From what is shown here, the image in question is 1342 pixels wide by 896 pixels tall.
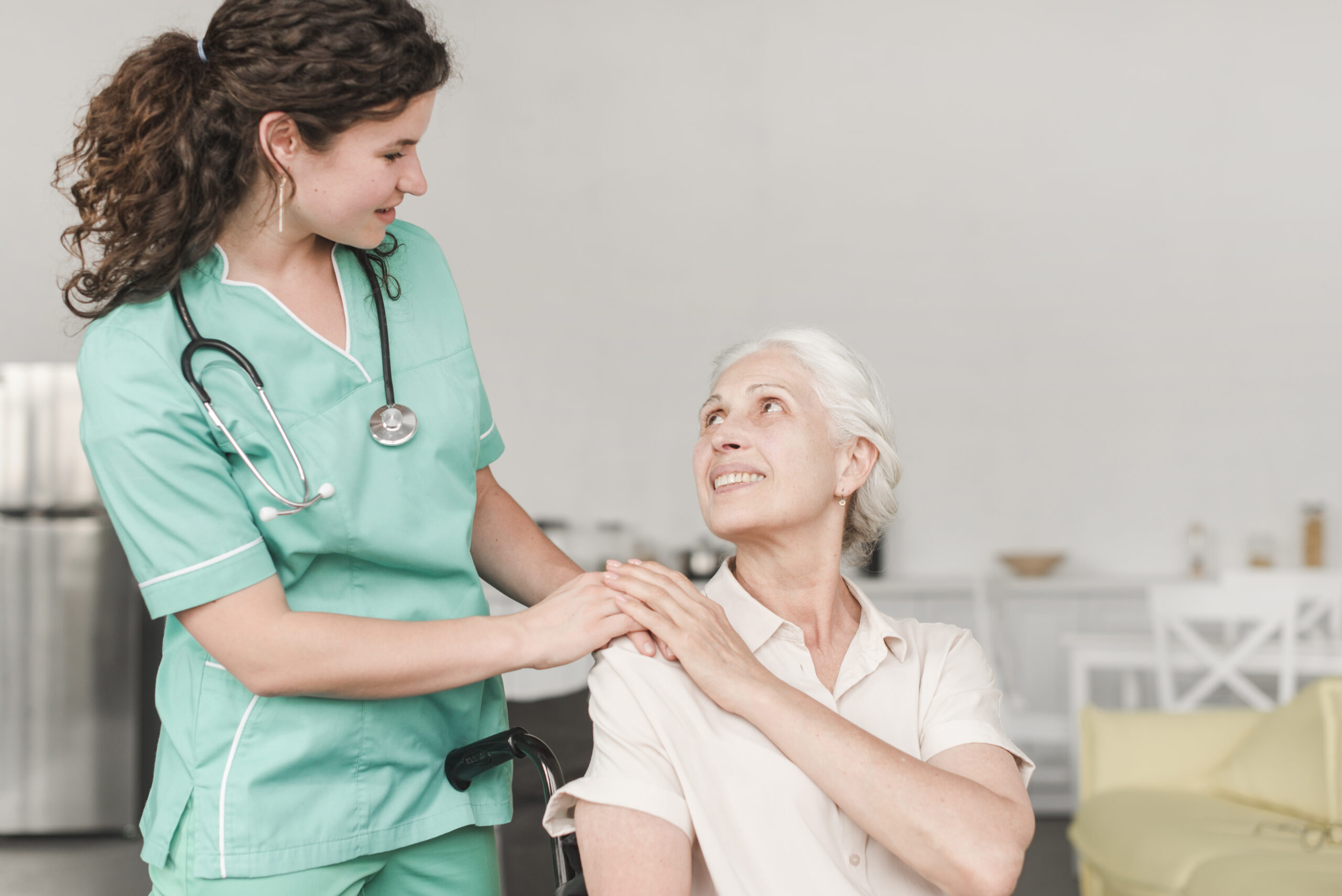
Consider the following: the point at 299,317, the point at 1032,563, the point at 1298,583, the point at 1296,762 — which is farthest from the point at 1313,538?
the point at 299,317

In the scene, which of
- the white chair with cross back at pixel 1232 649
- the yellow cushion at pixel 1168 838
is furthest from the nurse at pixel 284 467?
the white chair with cross back at pixel 1232 649

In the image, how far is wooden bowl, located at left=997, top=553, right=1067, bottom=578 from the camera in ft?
15.4

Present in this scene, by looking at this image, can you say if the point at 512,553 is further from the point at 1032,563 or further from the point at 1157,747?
the point at 1032,563

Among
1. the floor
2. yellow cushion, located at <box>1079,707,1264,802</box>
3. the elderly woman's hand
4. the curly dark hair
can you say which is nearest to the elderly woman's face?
the elderly woman's hand

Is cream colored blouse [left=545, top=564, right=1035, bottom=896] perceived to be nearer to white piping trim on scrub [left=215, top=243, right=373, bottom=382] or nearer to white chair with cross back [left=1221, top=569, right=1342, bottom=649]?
white piping trim on scrub [left=215, top=243, right=373, bottom=382]

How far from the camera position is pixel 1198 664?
3643mm

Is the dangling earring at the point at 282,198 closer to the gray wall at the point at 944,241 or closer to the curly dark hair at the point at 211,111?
the curly dark hair at the point at 211,111

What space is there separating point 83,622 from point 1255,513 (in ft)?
16.0

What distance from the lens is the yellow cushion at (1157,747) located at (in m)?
2.90

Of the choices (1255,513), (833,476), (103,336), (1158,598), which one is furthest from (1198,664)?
(103,336)

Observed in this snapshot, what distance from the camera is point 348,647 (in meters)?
1.06

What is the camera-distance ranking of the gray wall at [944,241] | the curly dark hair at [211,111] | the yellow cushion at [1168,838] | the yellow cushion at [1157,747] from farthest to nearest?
1. the gray wall at [944,241]
2. the yellow cushion at [1157,747]
3. the yellow cushion at [1168,838]
4. the curly dark hair at [211,111]

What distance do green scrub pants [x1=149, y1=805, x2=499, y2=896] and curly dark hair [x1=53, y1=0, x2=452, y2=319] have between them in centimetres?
58

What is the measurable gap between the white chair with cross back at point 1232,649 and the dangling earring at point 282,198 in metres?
3.17
